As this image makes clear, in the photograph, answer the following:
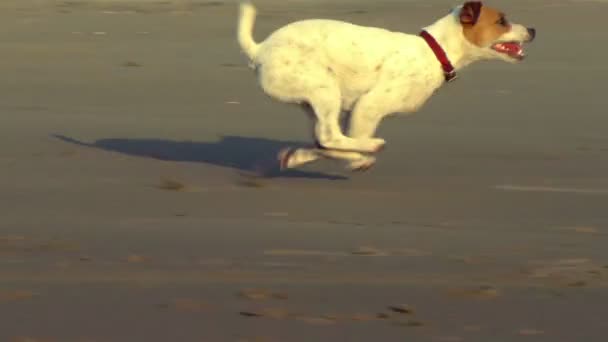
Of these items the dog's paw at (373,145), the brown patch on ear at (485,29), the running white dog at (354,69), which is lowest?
the dog's paw at (373,145)

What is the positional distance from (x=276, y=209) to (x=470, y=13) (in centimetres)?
167

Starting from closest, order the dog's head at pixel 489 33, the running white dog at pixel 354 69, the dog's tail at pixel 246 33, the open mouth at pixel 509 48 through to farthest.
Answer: the running white dog at pixel 354 69 < the dog's tail at pixel 246 33 < the dog's head at pixel 489 33 < the open mouth at pixel 509 48

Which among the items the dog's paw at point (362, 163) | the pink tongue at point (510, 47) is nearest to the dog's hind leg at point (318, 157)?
the dog's paw at point (362, 163)

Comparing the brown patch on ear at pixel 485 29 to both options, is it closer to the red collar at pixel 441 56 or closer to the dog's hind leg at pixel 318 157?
the red collar at pixel 441 56

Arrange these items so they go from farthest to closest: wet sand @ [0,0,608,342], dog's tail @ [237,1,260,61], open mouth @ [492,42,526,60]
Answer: open mouth @ [492,42,526,60], dog's tail @ [237,1,260,61], wet sand @ [0,0,608,342]

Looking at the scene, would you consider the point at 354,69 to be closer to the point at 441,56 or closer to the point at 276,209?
the point at 441,56

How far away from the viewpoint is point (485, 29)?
27.3ft

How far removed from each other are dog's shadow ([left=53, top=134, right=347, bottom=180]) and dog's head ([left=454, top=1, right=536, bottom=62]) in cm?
105

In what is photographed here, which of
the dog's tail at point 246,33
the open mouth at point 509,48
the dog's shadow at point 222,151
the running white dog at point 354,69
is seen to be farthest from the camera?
the dog's shadow at point 222,151

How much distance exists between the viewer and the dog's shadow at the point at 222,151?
869 cm

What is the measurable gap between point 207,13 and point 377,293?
36.7 feet

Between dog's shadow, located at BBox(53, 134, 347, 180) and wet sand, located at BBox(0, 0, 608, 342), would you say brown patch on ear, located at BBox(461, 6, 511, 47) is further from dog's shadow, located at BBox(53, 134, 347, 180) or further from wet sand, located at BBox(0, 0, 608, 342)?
dog's shadow, located at BBox(53, 134, 347, 180)

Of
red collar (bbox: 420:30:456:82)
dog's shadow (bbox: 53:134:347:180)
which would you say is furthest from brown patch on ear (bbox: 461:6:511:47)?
dog's shadow (bbox: 53:134:347:180)

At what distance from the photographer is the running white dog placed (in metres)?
8.05
